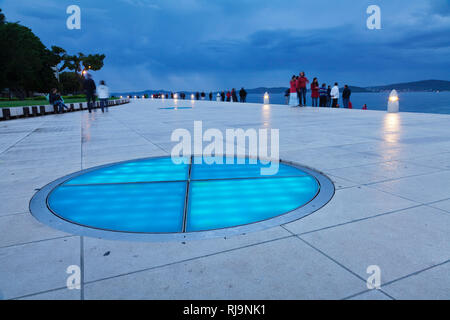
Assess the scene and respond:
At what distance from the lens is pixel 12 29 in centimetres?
4328

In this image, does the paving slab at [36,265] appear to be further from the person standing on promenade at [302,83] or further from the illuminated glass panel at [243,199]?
the person standing on promenade at [302,83]

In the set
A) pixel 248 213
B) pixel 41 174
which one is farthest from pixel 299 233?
pixel 41 174

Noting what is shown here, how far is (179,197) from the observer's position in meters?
4.10

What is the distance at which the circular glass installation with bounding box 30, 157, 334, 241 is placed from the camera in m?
3.41

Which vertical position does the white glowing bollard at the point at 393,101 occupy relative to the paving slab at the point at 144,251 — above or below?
above

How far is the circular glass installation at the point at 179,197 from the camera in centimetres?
341

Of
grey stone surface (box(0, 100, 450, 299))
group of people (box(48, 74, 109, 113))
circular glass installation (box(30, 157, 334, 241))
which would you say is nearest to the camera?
Result: grey stone surface (box(0, 100, 450, 299))

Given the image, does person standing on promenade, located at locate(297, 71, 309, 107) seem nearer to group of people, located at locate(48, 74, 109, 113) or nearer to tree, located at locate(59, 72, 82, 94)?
group of people, located at locate(48, 74, 109, 113)

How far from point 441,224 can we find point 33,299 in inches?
138

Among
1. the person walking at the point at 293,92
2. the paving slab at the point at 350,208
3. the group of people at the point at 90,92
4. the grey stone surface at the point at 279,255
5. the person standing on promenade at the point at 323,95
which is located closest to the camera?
the grey stone surface at the point at 279,255

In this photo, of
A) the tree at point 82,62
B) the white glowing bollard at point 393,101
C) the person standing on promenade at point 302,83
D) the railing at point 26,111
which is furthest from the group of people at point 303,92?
the tree at point 82,62

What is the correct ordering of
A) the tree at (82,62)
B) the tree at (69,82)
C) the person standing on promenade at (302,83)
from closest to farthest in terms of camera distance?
the person standing on promenade at (302,83) → the tree at (82,62) → the tree at (69,82)

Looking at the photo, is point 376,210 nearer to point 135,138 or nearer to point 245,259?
point 245,259

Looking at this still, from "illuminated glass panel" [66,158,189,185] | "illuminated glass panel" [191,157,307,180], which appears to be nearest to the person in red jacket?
"illuminated glass panel" [191,157,307,180]
